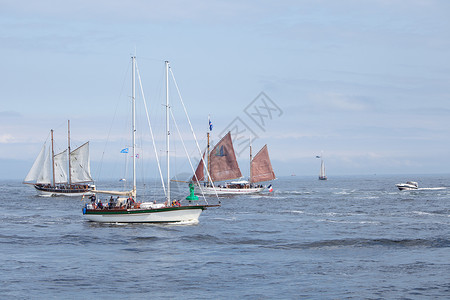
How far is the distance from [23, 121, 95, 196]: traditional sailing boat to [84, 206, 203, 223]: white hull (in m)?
77.4

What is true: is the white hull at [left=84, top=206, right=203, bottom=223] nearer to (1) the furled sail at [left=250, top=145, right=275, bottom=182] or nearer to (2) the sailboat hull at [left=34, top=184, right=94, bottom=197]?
(1) the furled sail at [left=250, top=145, right=275, bottom=182]

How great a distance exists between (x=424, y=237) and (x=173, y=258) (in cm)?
2230

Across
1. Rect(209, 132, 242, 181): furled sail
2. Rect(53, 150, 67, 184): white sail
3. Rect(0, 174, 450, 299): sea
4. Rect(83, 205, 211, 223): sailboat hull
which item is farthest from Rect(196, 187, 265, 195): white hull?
Rect(83, 205, 211, 223): sailboat hull

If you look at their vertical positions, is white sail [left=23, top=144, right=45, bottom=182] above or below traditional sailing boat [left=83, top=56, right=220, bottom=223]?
above

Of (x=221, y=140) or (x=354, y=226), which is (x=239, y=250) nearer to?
(x=354, y=226)

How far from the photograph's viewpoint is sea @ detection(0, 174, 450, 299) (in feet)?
94.1

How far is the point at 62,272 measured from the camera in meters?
33.0

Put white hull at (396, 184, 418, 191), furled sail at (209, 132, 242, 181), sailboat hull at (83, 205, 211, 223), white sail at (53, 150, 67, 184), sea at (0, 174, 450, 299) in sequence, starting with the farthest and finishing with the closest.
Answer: white hull at (396, 184, 418, 191), white sail at (53, 150, 67, 184), furled sail at (209, 132, 242, 181), sailboat hull at (83, 205, 211, 223), sea at (0, 174, 450, 299)

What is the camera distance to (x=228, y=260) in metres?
37.0

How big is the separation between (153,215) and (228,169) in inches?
2724

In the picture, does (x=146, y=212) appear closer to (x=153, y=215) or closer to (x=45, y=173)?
(x=153, y=215)

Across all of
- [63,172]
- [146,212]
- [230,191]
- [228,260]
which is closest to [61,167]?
[63,172]

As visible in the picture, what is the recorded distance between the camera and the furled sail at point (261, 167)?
13125 centimetres

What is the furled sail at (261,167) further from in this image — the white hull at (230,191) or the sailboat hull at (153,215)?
the sailboat hull at (153,215)
